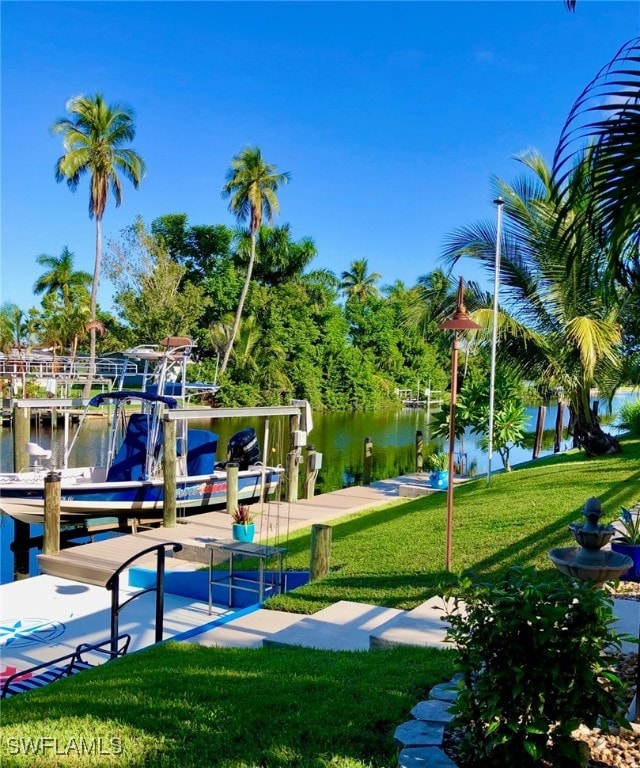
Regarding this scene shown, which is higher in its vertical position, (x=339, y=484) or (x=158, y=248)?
(x=158, y=248)

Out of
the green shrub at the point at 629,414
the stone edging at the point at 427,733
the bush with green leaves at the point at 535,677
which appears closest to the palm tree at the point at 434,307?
the green shrub at the point at 629,414

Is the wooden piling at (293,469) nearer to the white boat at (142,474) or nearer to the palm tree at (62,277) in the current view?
the white boat at (142,474)

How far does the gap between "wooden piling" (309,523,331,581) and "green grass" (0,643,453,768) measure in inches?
116

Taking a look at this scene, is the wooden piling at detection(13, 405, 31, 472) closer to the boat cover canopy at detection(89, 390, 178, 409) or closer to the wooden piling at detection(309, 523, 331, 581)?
the boat cover canopy at detection(89, 390, 178, 409)

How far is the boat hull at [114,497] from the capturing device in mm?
13133

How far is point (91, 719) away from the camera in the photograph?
3373 mm

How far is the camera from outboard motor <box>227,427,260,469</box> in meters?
17.0

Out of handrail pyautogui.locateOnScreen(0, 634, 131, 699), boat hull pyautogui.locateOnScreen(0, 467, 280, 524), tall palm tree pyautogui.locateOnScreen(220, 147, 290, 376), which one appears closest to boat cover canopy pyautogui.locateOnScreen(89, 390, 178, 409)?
boat hull pyautogui.locateOnScreen(0, 467, 280, 524)

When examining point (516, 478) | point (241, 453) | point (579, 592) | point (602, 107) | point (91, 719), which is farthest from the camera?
point (241, 453)

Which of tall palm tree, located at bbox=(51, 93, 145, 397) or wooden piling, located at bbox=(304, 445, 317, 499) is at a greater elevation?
tall palm tree, located at bbox=(51, 93, 145, 397)

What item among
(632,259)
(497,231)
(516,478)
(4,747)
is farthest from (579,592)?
(497,231)

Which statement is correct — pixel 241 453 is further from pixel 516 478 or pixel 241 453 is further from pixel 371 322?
pixel 371 322

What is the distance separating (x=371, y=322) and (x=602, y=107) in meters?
55.3

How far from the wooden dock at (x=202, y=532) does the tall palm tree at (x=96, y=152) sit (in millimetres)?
22140
